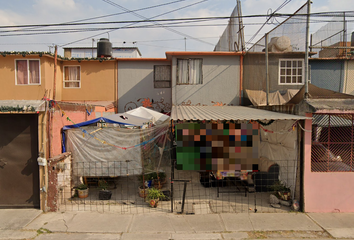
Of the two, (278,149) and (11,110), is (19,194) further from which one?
(278,149)

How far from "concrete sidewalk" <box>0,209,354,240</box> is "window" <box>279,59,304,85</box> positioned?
748cm

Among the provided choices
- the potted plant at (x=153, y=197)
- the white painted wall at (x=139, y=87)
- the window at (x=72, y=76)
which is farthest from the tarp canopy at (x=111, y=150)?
the window at (x=72, y=76)

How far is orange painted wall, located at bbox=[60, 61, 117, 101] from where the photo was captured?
1551cm

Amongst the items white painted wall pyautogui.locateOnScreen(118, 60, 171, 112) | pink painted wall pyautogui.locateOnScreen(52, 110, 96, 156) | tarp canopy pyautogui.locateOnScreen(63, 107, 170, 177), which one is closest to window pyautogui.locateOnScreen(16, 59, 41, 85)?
white painted wall pyautogui.locateOnScreen(118, 60, 171, 112)

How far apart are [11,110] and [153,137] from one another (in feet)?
14.1

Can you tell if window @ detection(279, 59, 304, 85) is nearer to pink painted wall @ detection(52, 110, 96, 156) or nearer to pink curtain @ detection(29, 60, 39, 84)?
Result: pink painted wall @ detection(52, 110, 96, 156)

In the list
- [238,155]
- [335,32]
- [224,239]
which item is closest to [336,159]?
[238,155]

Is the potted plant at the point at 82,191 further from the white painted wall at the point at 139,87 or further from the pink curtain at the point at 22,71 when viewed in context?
the pink curtain at the point at 22,71

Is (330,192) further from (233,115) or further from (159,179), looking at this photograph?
(159,179)

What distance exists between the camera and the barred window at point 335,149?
722cm

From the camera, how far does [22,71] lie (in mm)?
14109

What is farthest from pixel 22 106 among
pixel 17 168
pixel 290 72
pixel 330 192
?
pixel 290 72

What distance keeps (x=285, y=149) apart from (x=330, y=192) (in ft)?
5.82

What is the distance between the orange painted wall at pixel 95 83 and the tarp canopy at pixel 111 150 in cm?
753
